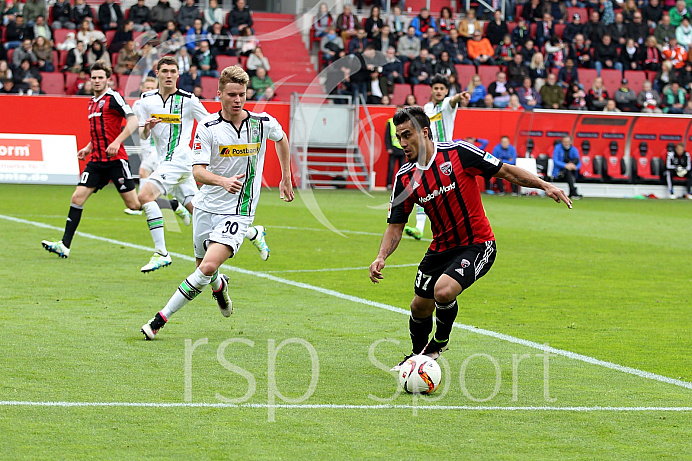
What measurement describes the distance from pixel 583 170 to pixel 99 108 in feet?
64.8

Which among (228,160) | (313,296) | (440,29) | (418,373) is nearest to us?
(418,373)

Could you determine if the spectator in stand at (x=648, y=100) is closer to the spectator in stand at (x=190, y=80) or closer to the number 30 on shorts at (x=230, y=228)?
the spectator in stand at (x=190, y=80)

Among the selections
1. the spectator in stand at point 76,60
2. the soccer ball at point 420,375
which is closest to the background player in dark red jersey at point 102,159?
the soccer ball at point 420,375

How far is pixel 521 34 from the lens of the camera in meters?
33.2

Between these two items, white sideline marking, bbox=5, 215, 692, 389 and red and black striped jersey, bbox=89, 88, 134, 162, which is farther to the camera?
red and black striped jersey, bbox=89, 88, 134, 162

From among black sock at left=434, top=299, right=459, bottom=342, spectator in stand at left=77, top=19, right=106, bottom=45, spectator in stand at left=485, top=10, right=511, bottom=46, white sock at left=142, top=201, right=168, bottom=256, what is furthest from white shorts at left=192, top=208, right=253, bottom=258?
spectator in stand at left=485, top=10, right=511, bottom=46

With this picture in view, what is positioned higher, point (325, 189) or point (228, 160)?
point (228, 160)

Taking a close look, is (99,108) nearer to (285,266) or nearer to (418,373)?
(285,266)

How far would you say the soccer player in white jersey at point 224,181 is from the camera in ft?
26.2

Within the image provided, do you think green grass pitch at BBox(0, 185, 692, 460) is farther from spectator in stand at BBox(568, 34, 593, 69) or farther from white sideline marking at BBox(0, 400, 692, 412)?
spectator in stand at BBox(568, 34, 593, 69)

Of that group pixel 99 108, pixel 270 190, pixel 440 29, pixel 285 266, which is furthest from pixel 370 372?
pixel 440 29

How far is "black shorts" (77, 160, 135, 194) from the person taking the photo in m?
13.1

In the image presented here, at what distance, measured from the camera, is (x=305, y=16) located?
33.3 metres

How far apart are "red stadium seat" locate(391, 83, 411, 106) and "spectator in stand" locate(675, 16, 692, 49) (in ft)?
A: 35.0
